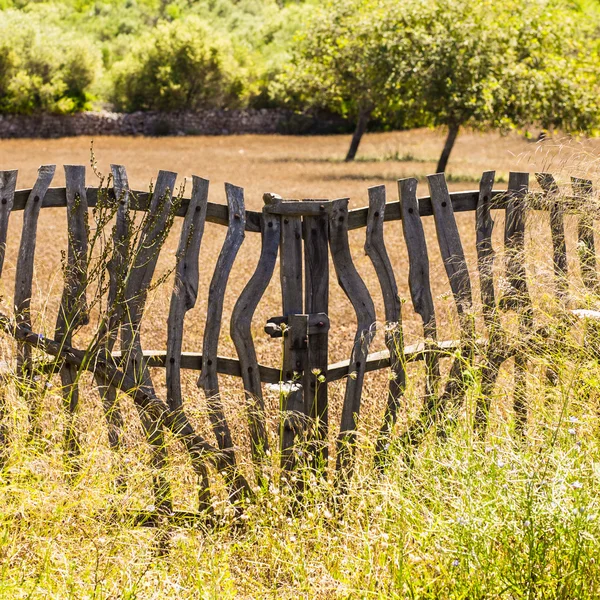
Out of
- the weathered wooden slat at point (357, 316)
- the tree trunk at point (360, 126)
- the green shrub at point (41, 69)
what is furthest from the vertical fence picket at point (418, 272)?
the green shrub at point (41, 69)

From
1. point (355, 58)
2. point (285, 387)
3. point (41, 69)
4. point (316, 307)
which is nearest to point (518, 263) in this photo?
point (316, 307)

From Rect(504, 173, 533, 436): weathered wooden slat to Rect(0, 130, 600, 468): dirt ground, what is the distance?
0.08 m

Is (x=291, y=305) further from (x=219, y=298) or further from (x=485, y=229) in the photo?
(x=485, y=229)

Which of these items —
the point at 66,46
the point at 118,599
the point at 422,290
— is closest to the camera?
the point at 118,599

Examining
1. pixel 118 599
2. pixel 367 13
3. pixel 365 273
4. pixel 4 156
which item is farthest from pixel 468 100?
pixel 118 599

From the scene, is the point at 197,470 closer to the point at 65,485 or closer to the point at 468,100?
the point at 65,485

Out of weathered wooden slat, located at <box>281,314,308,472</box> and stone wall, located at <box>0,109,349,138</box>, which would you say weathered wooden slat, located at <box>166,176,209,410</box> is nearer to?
weathered wooden slat, located at <box>281,314,308,472</box>

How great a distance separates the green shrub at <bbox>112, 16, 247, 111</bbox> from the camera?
146 ft

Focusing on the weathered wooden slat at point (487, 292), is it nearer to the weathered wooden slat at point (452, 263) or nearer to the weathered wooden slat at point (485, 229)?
the weathered wooden slat at point (485, 229)

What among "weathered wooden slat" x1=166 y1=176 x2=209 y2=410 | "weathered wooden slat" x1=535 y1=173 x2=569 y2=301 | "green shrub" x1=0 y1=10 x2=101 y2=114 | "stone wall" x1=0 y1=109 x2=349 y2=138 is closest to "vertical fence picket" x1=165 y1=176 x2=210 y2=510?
"weathered wooden slat" x1=166 y1=176 x2=209 y2=410

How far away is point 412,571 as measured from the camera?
2711mm

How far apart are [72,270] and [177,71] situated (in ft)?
144

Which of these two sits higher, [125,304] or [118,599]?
[125,304]

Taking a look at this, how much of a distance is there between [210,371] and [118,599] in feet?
4.09
